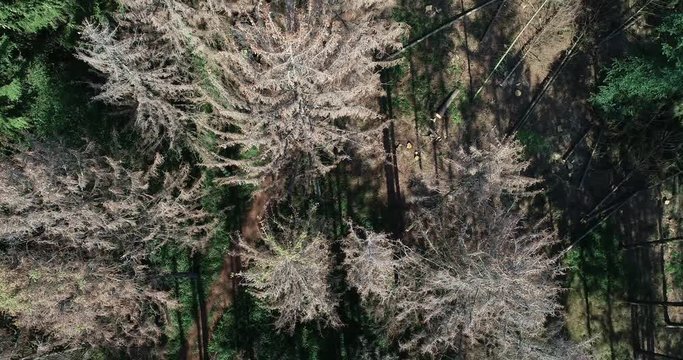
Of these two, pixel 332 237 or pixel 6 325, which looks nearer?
pixel 6 325

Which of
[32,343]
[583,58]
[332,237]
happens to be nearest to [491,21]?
[583,58]

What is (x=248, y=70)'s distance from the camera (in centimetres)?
1347

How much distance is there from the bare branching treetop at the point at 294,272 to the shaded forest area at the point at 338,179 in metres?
0.08

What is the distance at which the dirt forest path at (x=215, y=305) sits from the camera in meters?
16.1

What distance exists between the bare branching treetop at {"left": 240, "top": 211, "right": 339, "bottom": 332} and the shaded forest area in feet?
0.26

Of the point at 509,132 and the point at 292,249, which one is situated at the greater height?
the point at 509,132

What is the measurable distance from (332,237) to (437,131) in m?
4.90

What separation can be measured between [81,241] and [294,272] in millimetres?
5558

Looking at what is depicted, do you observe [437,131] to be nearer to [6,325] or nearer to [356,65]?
[356,65]

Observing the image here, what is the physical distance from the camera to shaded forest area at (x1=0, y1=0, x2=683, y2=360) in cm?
1345

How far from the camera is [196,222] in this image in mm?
15609

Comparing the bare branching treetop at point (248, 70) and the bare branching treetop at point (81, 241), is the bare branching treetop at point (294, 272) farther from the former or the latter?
the bare branching treetop at point (81, 241)

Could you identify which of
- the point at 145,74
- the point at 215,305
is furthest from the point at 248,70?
the point at 215,305

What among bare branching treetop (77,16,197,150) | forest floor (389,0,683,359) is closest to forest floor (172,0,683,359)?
forest floor (389,0,683,359)
